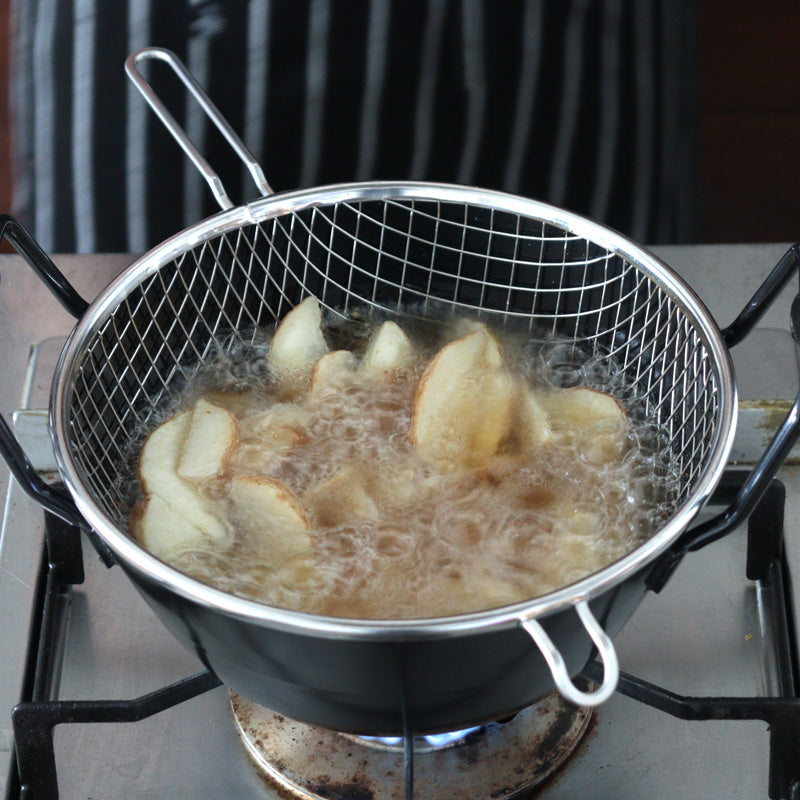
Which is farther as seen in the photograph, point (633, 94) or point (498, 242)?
point (633, 94)

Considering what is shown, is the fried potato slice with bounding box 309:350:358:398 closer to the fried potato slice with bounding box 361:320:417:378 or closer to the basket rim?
the fried potato slice with bounding box 361:320:417:378

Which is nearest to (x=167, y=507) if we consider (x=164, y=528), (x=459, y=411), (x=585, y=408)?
(x=164, y=528)

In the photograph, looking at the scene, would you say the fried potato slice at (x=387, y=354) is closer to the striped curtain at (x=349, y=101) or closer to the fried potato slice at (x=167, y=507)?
the fried potato slice at (x=167, y=507)

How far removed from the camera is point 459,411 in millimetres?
855

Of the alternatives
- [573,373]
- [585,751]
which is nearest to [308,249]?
[573,373]

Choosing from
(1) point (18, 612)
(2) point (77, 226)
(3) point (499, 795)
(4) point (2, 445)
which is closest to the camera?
(4) point (2, 445)

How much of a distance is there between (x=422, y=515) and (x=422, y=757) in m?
Answer: 0.19

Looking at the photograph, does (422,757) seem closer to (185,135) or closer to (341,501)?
(341,501)

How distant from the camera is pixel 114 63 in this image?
141 cm

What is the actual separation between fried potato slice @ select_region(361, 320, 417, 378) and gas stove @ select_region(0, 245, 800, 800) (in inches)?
11.4

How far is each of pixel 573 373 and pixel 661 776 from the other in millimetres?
349

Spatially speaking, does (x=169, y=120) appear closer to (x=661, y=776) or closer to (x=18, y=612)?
(x=18, y=612)

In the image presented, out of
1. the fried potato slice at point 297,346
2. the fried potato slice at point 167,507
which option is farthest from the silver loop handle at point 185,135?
the fried potato slice at point 167,507

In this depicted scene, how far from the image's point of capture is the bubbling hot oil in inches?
29.5
